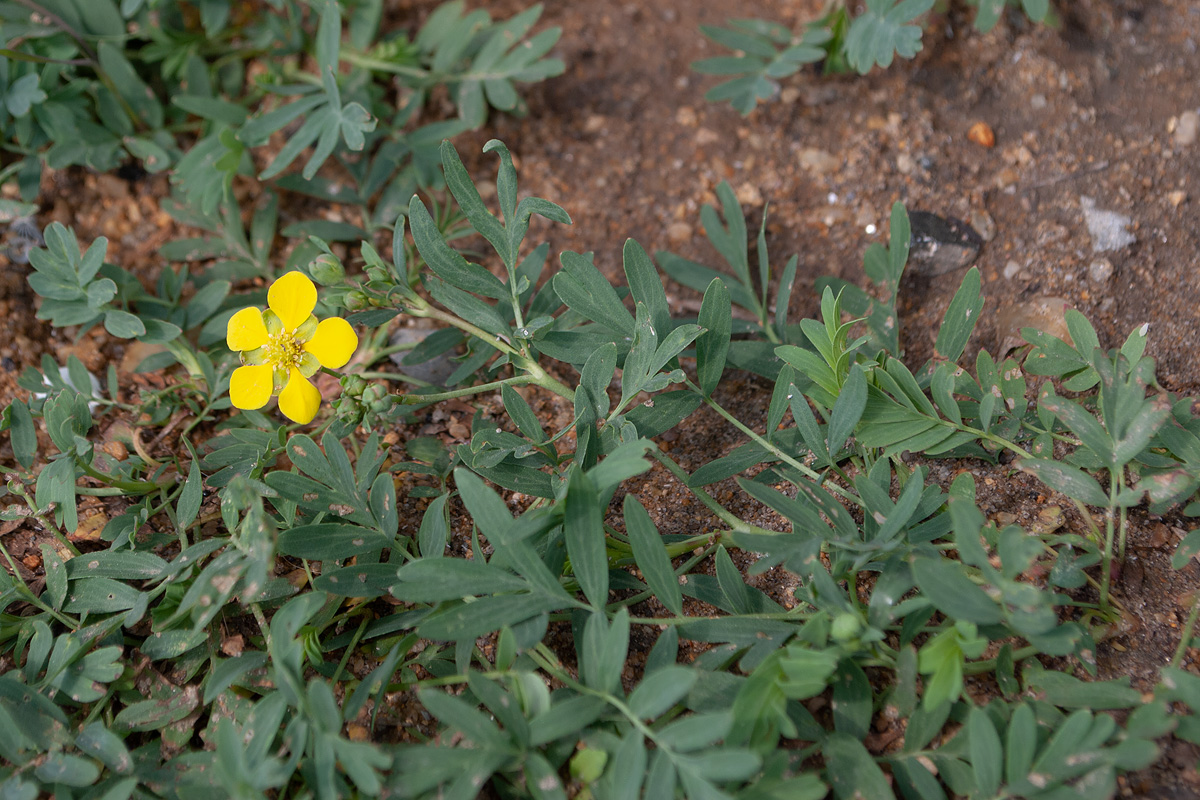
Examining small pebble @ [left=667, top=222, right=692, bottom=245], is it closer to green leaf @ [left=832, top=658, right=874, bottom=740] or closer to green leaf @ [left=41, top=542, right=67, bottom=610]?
green leaf @ [left=832, top=658, right=874, bottom=740]

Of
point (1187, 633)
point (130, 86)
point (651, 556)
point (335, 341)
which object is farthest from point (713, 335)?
point (130, 86)

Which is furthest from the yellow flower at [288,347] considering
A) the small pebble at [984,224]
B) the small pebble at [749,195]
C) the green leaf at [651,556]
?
the small pebble at [984,224]

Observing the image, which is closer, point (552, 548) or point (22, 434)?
point (552, 548)

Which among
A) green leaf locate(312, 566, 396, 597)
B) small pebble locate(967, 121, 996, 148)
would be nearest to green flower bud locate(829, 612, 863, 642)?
green leaf locate(312, 566, 396, 597)

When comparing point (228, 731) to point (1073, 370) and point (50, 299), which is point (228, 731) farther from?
point (1073, 370)

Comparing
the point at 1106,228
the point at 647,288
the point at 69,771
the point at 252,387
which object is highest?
the point at 1106,228

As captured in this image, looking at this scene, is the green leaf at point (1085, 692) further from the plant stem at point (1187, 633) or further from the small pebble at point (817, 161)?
the small pebble at point (817, 161)

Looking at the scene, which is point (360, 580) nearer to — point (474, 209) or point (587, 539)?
point (587, 539)

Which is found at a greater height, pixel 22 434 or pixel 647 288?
pixel 647 288
